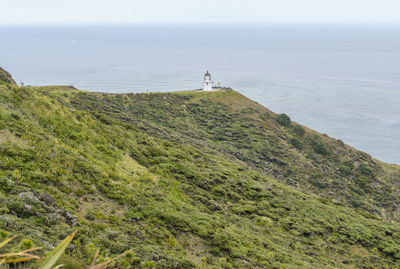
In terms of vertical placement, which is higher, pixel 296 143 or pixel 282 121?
pixel 282 121

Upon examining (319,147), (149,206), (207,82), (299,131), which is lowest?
(319,147)

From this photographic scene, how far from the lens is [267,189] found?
2559 cm

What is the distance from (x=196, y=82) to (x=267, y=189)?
114 meters

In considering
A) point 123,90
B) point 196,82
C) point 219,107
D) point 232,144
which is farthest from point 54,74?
point 232,144

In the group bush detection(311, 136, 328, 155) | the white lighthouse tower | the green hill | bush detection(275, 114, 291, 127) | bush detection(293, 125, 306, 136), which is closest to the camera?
the green hill

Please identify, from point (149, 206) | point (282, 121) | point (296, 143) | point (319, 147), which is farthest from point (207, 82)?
point (149, 206)

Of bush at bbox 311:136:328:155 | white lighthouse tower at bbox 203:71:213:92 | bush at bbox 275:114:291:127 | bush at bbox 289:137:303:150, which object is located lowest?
bush at bbox 311:136:328:155

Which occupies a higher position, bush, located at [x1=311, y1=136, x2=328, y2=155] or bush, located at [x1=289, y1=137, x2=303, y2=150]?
bush, located at [x1=289, y1=137, x2=303, y2=150]

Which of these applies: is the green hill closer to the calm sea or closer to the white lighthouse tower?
the white lighthouse tower

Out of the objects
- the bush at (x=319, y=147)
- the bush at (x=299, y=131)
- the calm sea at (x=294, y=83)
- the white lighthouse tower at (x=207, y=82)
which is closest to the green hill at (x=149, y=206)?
the bush at (x=319, y=147)

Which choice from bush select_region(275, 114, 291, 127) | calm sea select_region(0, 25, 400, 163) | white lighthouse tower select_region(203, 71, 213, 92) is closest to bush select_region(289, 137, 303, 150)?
bush select_region(275, 114, 291, 127)

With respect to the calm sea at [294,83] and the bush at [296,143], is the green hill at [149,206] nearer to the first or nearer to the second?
the bush at [296,143]

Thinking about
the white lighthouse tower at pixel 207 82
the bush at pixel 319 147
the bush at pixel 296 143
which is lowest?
the bush at pixel 319 147

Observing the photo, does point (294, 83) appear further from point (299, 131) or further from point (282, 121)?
point (299, 131)
